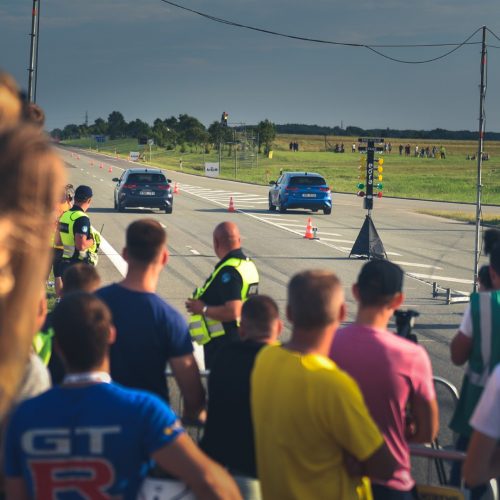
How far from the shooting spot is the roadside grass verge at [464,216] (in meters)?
37.7

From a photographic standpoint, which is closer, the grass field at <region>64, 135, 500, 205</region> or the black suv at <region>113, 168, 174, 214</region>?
the black suv at <region>113, 168, 174, 214</region>

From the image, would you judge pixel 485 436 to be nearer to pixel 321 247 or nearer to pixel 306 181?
pixel 321 247

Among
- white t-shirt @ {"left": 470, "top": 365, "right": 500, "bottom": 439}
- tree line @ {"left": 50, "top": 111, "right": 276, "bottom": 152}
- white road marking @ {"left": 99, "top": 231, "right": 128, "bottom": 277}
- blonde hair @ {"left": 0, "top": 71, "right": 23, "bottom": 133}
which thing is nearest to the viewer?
blonde hair @ {"left": 0, "top": 71, "right": 23, "bottom": 133}

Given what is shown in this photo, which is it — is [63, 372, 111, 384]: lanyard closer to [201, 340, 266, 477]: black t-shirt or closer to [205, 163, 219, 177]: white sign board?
[201, 340, 266, 477]: black t-shirt

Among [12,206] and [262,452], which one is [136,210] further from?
[12,206]

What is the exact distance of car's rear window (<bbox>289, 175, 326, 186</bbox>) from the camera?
38.3 m

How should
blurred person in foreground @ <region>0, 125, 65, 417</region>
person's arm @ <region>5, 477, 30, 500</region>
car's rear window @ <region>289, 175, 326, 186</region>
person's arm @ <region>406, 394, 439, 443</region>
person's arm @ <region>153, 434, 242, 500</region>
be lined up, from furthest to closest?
1. car's rear window @ <region>289, 175, 326, 186</region>
2. person's arm @ <region>406, 394, 439, 443</region>
3. person's arm @ <region>5, 477, 30, 500</region>
4. person's arm @ <region>153, 434, 242, 500</region>
5. blurred person in foreground @ <region>0, 125, 65, 417</region>

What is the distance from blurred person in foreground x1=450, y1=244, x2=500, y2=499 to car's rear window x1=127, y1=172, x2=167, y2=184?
104 ft

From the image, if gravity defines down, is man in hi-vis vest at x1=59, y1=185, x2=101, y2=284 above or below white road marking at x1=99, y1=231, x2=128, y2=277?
above

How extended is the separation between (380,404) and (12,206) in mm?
3440

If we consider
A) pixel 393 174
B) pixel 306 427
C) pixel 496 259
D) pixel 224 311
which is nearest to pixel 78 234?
pixel 224 311

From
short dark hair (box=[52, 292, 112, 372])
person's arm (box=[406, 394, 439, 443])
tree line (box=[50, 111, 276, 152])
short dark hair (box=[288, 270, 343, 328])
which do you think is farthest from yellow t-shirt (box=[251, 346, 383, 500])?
tree line (box=[50, 111, 276, 152])

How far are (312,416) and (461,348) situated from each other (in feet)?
7.80

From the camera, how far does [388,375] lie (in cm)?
441
